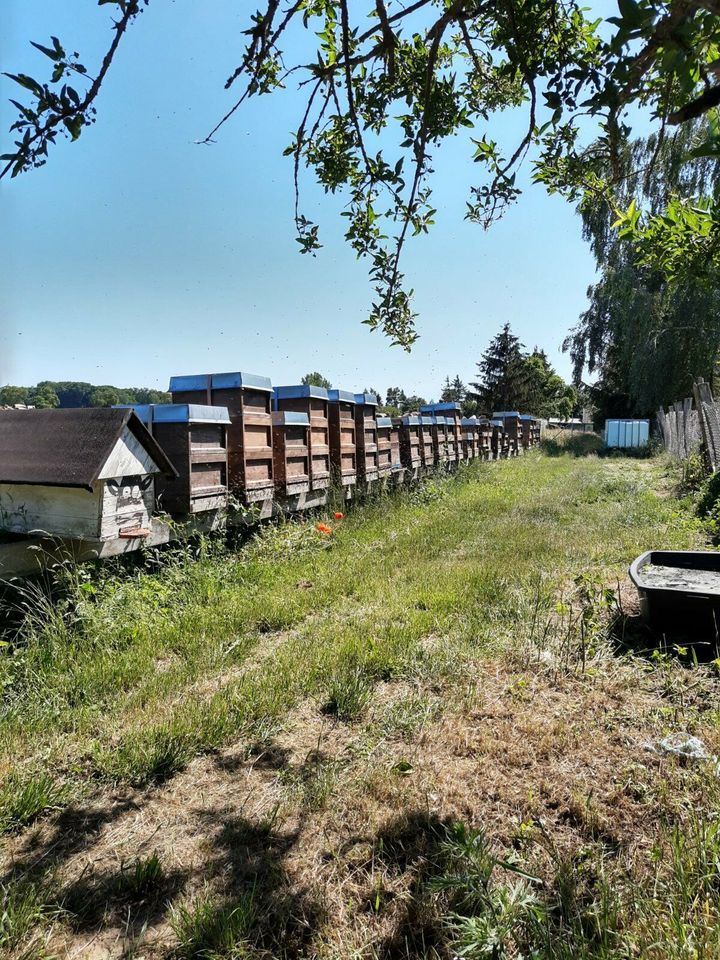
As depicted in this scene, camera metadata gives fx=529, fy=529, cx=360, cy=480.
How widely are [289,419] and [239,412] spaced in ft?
3.21

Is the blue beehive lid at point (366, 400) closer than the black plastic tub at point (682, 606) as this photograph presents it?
No

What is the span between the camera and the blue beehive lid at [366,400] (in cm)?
906

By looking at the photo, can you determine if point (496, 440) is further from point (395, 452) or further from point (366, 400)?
point (366, 400)

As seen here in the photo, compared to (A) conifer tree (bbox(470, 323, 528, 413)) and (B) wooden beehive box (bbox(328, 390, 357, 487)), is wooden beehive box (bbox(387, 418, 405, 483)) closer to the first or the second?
(B) wooden beehive box (bbox(328, 390, 357, 487))

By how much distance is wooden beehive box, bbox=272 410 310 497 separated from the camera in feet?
22.5

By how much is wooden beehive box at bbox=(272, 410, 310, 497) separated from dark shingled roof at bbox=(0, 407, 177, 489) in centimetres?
232

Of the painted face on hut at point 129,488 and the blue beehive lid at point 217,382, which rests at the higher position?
the blue beehive lid at point 217,382

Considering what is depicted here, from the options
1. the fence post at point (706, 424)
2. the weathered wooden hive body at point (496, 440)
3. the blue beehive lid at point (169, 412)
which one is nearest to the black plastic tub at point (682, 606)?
the blue beehive lid at point (169, 412)

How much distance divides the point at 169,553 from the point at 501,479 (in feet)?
38.6

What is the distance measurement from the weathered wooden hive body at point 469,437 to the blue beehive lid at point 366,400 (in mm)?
8071

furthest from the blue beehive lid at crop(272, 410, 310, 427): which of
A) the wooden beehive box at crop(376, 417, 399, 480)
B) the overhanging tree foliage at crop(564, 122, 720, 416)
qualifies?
the overhanging tree foliage at crop(564, 122, 720, 416)

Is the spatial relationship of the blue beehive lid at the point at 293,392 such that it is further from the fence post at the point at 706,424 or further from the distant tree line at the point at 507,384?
the distant tree line at the point at 507,384

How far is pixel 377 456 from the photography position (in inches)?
398

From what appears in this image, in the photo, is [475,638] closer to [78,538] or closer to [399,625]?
[399,625]
